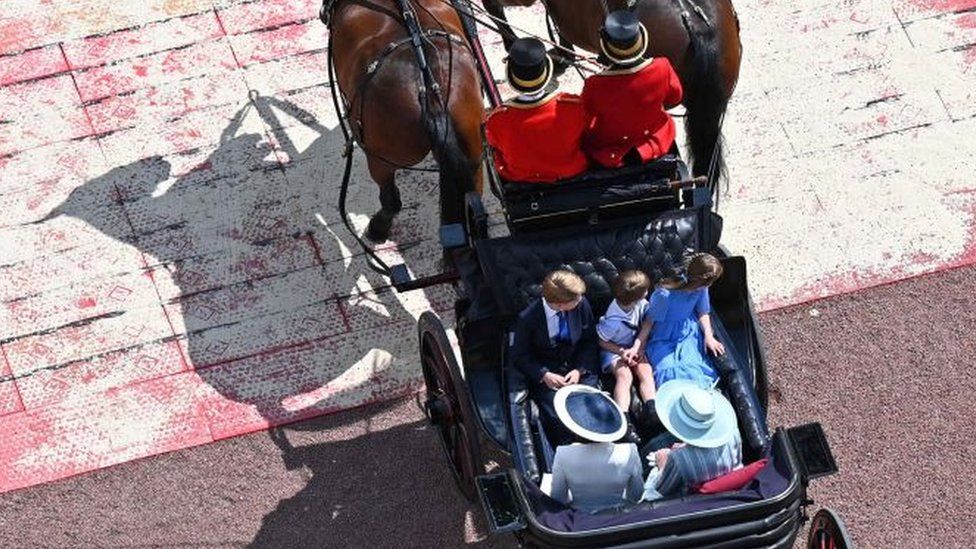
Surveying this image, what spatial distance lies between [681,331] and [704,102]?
171 centimetres

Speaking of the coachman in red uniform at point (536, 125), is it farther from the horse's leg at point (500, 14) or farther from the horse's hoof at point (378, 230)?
the horse's leg at point (500, 14)

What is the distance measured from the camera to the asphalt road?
7.60 metres

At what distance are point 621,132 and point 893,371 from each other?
2.27 metres

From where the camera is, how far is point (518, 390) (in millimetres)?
6770

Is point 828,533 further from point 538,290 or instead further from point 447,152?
point 447,152

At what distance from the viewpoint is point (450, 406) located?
23.9ft

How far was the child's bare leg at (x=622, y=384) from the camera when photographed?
670cm

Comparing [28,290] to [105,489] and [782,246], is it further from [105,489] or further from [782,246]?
[782,246]

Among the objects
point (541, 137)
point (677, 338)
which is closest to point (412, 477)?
point (677, 338)

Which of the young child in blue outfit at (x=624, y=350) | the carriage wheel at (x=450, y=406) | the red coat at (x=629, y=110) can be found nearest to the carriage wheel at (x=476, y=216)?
the carriage wheel at (x=450, y=406)

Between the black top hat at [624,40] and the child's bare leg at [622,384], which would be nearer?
the child's bare leg at [622,384]

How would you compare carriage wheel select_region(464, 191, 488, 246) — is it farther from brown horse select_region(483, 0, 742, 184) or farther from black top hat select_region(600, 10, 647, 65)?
brown horse select_region(483, 0, 742, 184)

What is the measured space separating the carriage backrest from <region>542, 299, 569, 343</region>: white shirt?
0.73 ft

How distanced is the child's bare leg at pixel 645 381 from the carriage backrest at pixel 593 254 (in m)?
0.37
